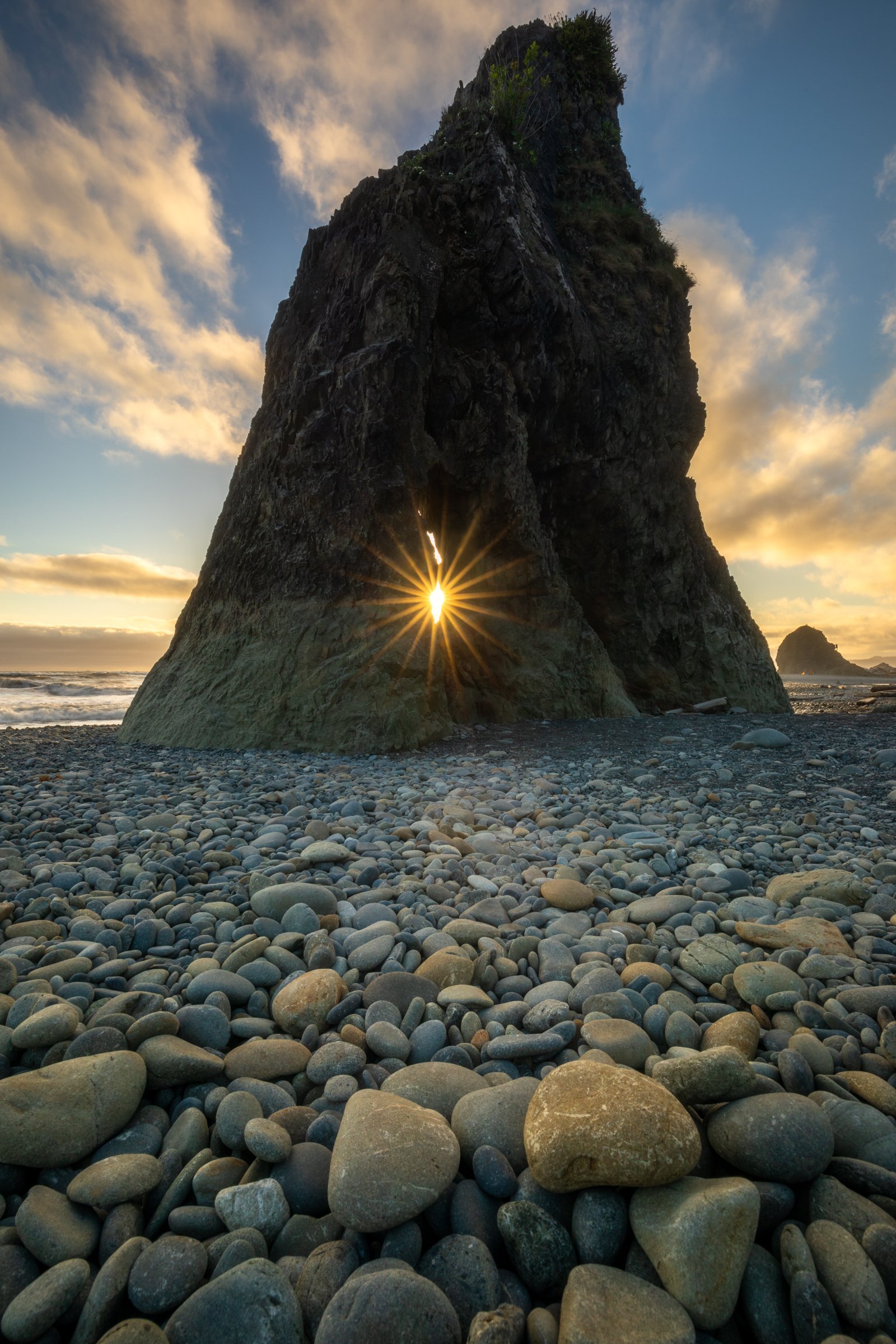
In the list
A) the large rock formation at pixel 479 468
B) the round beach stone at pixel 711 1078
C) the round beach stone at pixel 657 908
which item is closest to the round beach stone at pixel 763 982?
the round beach stone at pixel 657 908

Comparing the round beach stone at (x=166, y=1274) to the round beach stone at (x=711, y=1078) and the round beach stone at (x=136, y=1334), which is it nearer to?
the round beach stone at (x=136, y=1334)

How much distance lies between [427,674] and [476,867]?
5.18 metres

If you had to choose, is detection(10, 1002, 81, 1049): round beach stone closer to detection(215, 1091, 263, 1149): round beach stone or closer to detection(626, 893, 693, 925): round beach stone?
detection(215, 1091, 263, 1149): round beach stone

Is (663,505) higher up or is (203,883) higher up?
(663,505)

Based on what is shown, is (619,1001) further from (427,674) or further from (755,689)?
(755,689)

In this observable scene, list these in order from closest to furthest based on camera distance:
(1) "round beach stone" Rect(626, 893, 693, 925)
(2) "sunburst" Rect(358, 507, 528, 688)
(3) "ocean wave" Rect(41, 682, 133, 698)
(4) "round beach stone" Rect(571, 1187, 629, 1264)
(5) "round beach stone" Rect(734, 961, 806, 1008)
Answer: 1. (4) "round beach stone" Rect(571, 1187, 629, 1264)
2. (5) "round beach stone" Rect(734, 961, 806, 1008)
3. (1) "round beach stone" Rect(626, 893, 693, 925)
4. (2) "sunburst" Rect(358, 507, 528, 688)
5. (3) "ocean wave" Rect(41, 682, 133, 698)

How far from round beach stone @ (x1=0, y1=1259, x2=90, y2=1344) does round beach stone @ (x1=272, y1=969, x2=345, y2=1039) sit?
843 mm

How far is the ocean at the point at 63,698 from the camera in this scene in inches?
600

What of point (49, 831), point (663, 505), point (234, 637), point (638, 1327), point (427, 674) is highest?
point (663, 505)

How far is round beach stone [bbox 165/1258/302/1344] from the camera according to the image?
1.10 m

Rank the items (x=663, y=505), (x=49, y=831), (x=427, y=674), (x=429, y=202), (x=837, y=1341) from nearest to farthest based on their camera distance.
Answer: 1. (x=837, y=1341)
2. (x=49, y=831)
3. (x=427, y=674)
4. (x=429, y=202)
5. (x=663, y=505)

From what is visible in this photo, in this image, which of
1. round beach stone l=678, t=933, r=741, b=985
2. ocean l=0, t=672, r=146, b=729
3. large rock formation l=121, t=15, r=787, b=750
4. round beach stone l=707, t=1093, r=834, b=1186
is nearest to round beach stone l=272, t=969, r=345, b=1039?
round beach stone l=707, t=1093, r=834, b=1186

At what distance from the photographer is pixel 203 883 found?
3135 millimetres

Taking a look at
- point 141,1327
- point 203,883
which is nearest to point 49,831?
point 203,883
